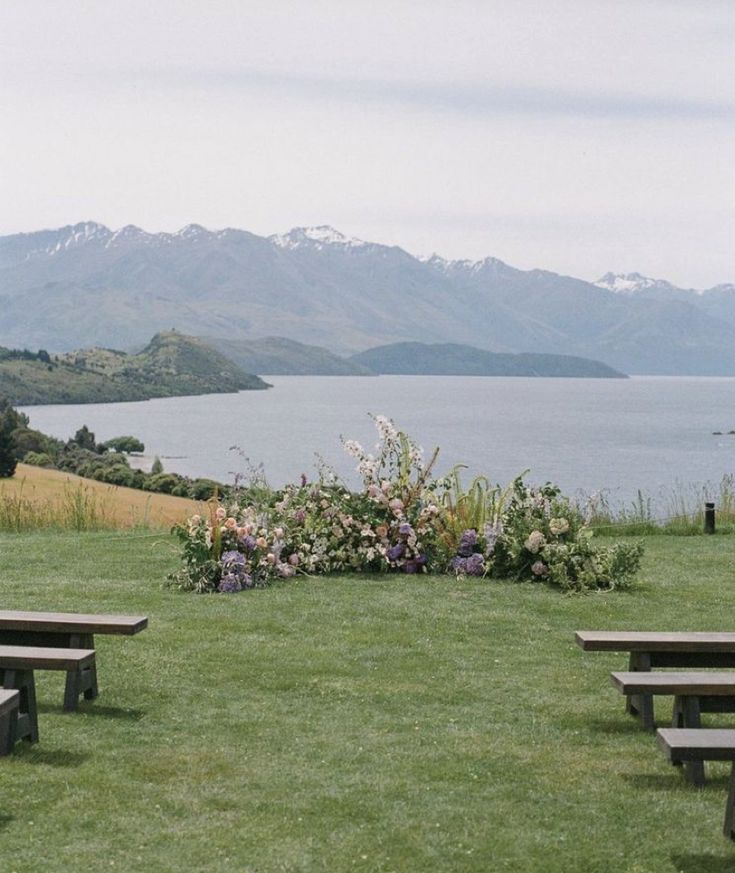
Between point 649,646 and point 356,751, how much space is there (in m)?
1.62

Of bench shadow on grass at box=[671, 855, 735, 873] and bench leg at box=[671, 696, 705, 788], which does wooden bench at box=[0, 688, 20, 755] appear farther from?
bench leg at box=[671, 696, 705, 788]

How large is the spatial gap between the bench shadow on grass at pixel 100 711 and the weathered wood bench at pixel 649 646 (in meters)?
2.40

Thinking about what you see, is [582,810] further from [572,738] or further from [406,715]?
[406,715]

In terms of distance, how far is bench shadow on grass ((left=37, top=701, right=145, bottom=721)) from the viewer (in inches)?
249

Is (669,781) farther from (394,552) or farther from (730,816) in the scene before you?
(394,552)

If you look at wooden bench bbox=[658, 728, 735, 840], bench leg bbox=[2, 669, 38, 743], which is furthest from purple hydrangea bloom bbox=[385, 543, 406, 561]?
wooden bench bbox=[658, 728, 735, 840]

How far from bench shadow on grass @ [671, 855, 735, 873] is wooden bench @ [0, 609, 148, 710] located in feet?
→ 10.6

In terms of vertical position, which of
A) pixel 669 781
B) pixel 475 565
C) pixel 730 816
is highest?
pixel 475 565

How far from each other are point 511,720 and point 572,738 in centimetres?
41

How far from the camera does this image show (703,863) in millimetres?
4387

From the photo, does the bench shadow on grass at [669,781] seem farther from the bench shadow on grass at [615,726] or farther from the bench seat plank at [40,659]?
the bench seat plank at [40,659]

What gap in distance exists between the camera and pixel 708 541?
1408cm

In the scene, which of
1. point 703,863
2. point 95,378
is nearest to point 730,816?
point 703,863

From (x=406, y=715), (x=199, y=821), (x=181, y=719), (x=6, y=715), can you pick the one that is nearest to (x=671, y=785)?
(x=406, y=715)
